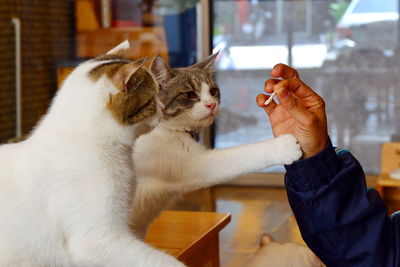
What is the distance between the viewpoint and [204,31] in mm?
4461

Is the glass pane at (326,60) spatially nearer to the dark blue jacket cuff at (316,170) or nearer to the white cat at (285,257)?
the white cat at (285,257)

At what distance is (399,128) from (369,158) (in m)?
0.29

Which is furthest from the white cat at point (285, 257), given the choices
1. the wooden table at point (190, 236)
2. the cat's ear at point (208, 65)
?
the cat's ear at point (208, 65)

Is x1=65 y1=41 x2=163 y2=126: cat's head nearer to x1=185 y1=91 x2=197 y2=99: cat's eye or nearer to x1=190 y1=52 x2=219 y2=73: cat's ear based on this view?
x1=185 y1=91 x2=197 y2=99: cat's eye

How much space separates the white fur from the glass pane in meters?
2.95

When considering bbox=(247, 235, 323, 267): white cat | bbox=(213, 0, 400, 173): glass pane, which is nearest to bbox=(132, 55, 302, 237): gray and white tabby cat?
bbox=(247, 235, 323, 267): white cat

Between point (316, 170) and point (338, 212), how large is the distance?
89 mm

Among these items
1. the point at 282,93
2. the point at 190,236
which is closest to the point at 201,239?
the point at 190,236

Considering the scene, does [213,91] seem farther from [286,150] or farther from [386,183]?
[386,183]

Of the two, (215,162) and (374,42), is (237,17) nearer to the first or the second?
(374,42)

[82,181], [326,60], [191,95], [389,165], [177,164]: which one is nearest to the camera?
[82,181]

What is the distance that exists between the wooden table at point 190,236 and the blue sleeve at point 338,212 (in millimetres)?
376

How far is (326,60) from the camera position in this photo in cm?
444

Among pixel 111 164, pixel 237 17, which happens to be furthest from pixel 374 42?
pixel 111 164
